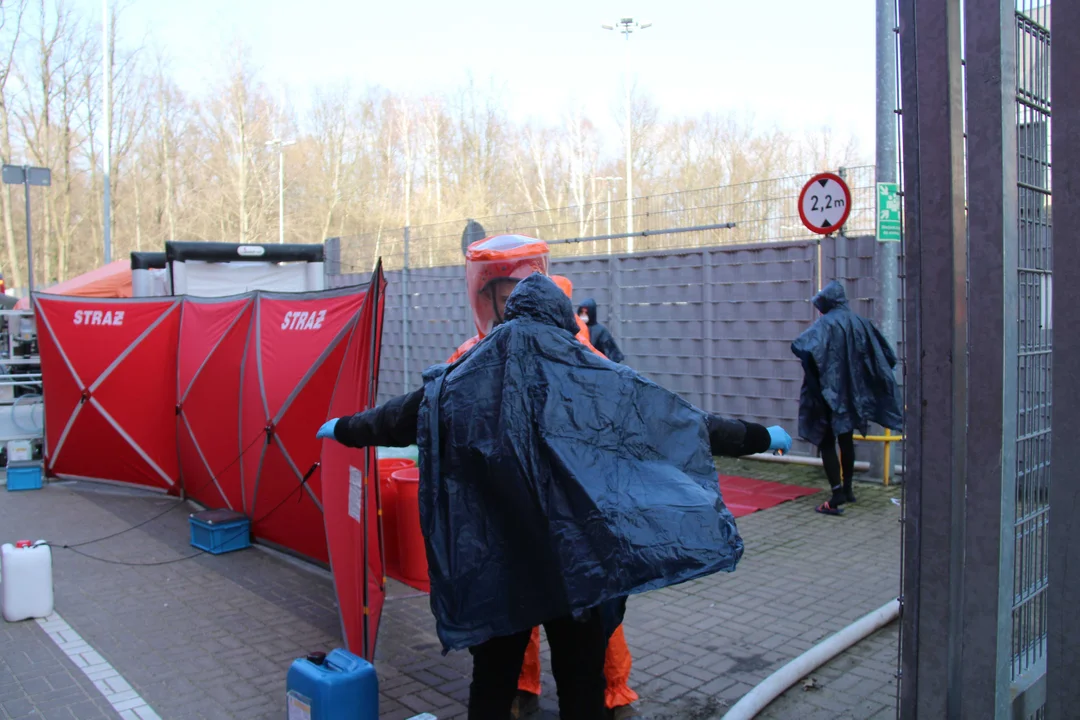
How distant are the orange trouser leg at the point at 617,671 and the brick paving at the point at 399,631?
24 centimetres

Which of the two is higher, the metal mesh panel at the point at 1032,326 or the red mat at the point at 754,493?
the metal mesh panel at the point at 1032,326

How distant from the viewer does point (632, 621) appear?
516cm

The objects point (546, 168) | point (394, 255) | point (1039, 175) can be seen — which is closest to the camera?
point (1039, 175)

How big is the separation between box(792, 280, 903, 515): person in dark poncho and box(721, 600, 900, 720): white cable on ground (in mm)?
2416

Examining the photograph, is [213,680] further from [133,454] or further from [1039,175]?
[133,454]

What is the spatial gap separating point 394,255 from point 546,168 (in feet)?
118

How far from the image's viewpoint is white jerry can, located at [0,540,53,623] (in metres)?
5.33

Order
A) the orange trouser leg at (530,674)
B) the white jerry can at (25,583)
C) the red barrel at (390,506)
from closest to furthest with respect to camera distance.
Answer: the orange trouser leg at (530,674), the white jerry can at (25,583), the red barrel at (390,506)

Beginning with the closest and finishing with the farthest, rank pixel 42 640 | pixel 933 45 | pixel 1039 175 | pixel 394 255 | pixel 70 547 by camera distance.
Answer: pixel 933 45, pixel 1039 175, pixel 42 640, pixel 70 547, pixel 394 255

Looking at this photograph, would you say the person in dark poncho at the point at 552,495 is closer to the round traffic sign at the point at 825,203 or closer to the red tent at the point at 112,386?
the round traffic sign at the point at 825,203

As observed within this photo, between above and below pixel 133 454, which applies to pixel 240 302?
above

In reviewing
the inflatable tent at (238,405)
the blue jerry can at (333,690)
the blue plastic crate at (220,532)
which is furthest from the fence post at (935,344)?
the blue plastic crate at (220,532)

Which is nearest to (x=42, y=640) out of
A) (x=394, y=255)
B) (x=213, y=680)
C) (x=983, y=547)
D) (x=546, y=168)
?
(x=213, y=680)

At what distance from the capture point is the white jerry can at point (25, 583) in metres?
5.33
